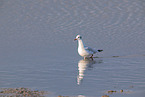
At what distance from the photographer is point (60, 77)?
14.0m

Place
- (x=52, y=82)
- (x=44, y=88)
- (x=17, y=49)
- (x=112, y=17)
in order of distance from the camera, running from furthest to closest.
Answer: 1. (x=112, y=17)
2. (x=17, y=49)
3. (x=52, y=82)
4. (x=44, y=88)

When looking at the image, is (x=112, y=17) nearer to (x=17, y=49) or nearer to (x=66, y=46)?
(x=66, y=46)

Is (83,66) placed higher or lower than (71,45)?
lower

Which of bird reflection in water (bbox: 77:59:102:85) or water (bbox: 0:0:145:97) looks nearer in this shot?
water (bbox: 0:0:145:97)

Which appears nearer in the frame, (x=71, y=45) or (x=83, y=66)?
(x=83, y=66)

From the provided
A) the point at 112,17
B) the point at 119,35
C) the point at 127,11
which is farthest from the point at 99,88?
the point at 127,11

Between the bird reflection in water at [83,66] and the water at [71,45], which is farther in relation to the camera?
the bird reflection in water at [83,66]

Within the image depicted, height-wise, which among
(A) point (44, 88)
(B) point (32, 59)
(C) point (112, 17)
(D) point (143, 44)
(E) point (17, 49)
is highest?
(C) point (112, 17)

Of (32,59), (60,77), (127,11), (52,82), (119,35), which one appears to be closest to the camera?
(52,82)

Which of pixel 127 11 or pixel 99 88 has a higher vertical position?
pixel 127 11

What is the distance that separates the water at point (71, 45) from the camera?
510 inches

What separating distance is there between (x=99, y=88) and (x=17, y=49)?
9.22 m

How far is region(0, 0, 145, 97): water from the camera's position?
13.0 metres

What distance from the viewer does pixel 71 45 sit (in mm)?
21984
